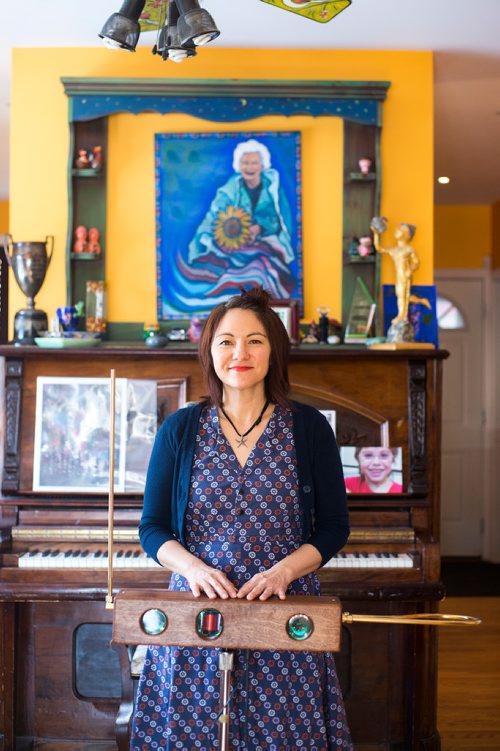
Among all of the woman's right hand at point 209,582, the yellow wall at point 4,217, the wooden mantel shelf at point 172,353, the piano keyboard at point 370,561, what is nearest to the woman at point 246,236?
the wooden mantel shelf at point 172,353

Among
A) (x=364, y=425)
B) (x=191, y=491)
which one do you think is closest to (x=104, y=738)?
(x=364, y=425)

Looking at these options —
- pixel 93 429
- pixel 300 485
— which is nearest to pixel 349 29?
pixel 93 429

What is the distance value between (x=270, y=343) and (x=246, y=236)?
2.00 metres

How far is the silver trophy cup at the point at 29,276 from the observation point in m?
3.72

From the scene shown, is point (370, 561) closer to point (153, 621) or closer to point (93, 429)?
point (93, 429)

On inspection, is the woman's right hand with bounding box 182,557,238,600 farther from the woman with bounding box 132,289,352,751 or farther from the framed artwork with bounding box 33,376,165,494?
the framed artwork with bounding box 33,376,165,494

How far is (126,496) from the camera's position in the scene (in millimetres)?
3350

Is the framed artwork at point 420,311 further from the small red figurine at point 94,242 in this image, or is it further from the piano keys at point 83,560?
the piano keys at point 83,560

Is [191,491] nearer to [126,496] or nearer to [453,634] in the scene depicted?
[126,496]

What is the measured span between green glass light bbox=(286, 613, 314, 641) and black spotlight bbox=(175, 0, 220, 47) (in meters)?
1.69

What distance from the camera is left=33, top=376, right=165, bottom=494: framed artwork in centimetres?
335

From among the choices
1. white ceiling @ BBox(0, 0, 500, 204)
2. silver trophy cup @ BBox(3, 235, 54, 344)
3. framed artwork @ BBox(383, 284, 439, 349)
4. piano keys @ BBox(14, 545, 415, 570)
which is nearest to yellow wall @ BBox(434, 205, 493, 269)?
white ceiling @ BBox(0, 0, 500, 204)

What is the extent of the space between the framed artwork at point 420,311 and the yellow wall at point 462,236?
3920mm

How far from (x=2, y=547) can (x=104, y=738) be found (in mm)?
803
